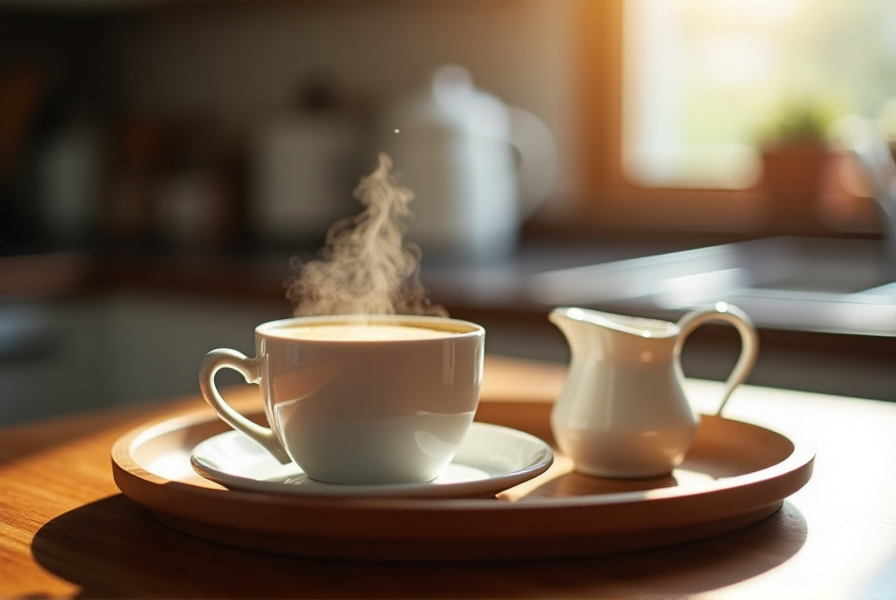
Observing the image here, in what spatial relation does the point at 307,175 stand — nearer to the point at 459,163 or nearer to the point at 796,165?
the point at 459,163

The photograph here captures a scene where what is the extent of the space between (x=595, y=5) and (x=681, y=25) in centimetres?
20

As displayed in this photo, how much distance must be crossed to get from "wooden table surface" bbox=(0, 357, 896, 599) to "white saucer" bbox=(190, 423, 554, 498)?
0.14 ft

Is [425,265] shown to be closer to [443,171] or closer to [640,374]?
[443,171]

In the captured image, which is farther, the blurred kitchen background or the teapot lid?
the teapot lid

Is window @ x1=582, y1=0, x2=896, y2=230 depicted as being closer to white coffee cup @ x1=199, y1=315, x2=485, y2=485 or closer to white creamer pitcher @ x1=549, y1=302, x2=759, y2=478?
white creamer pitcher @ x1=549, y1=302, x2=759, y2=478

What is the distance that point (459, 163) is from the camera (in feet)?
7.97

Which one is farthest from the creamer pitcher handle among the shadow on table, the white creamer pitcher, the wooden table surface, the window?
the window

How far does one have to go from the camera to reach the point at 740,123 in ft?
8.28

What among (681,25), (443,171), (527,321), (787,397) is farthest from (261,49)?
(787,397)

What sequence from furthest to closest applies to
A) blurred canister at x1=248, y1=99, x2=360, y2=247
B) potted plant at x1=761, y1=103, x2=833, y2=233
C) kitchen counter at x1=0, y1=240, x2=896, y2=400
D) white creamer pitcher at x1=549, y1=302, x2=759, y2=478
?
blurred canister at x1=248, y1=99, x2=360, y2=247, potted plant at x1=761, y1=103, x2=833, y2=233, kitchen counter at x1=0, y1=240, x2=896, y2=400, white creamer pitcher at x1=549, y1=302, x2=759, y2=478

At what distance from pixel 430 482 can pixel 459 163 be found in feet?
5.64

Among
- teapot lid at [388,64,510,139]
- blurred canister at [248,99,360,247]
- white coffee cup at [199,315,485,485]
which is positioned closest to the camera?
white coffee cup at [199,315,485,485]

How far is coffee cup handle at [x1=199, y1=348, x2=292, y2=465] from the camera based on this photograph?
777mm

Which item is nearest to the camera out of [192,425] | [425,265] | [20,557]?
[20,557]
